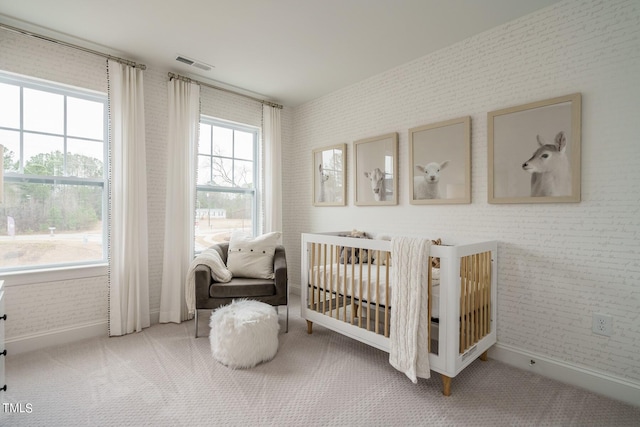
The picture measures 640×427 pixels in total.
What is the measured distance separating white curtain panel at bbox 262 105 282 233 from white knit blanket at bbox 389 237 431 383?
2211 millimetres

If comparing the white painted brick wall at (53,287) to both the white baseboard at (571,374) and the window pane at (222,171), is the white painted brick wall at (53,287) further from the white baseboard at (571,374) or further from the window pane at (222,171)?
the white baseboard at (571,374)

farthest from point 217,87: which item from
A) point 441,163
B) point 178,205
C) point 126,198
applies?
point 441,163

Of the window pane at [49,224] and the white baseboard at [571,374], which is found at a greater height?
the window pane at [49,224]

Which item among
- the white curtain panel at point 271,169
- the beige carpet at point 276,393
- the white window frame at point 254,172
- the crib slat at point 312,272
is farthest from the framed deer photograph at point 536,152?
the white window frame at point 254,172

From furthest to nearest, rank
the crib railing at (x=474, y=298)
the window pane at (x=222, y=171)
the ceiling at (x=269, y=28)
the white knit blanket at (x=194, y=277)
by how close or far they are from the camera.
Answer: the window pane at (x=222, y=171)
the white knit blanket at (x=194, y=277)
the ceiling at (x=269, y=28)
the crib railing at (x=474, y=298)

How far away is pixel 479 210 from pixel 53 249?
3.61 meters

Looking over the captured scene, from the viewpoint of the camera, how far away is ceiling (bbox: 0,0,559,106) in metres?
2.14

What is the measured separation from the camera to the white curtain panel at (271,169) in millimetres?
3932

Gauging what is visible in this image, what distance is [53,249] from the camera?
268cm

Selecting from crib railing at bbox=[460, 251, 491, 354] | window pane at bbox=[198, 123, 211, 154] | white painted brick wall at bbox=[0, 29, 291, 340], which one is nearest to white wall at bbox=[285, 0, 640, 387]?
crib railing at bbox=[460, 251, 491, 354]

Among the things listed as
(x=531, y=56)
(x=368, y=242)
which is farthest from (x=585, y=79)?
(x=368, y=242)

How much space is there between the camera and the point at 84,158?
2.83 meters

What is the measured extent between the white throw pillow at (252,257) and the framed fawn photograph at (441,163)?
1.48m

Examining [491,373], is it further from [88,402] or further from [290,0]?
[290,0]
